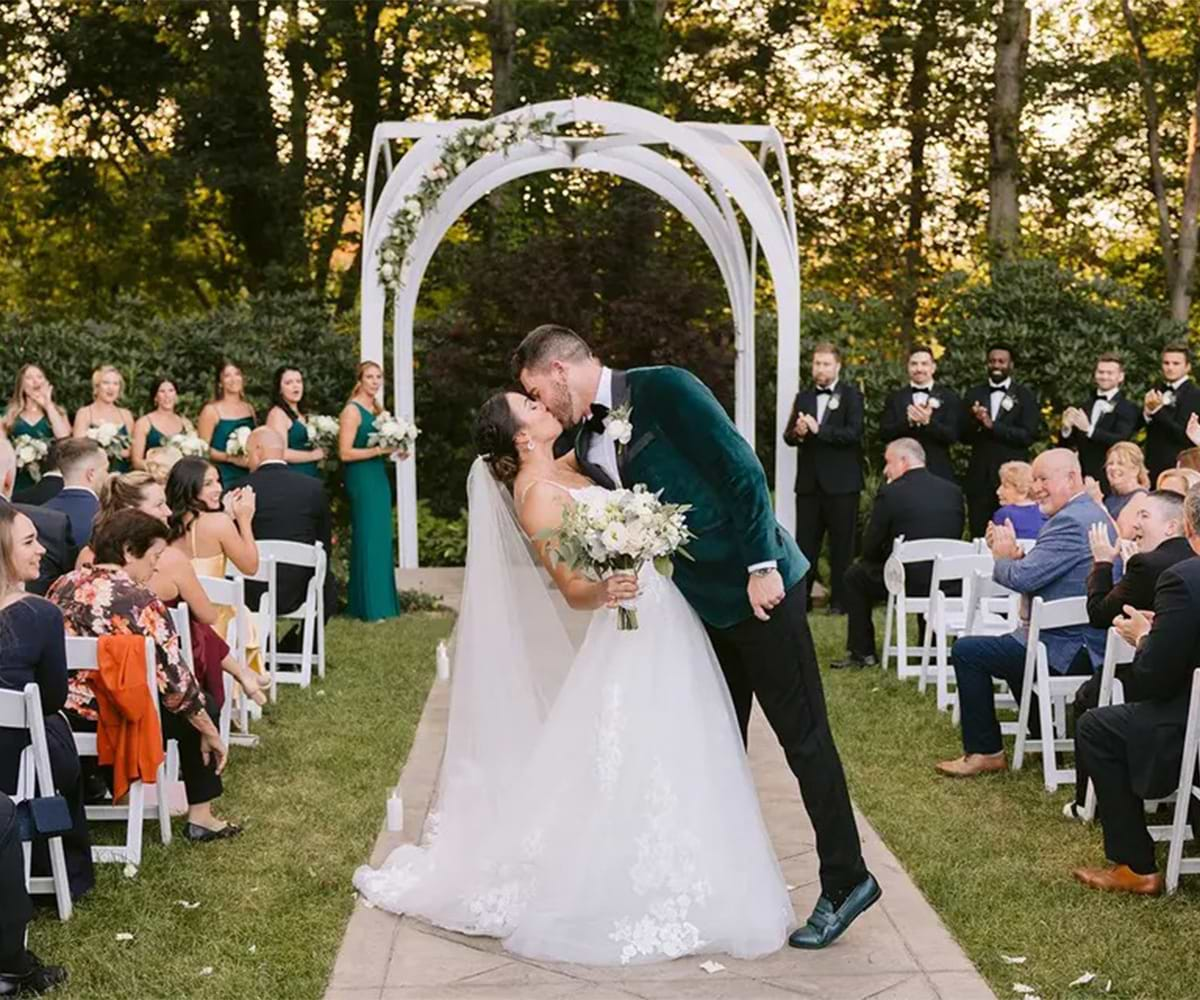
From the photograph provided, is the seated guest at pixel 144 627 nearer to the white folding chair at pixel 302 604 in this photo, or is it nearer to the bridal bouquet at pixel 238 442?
the white folding chair at pixel 302 604

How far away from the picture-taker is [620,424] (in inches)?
180

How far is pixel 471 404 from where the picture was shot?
618 inches

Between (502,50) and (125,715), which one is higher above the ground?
(502,50)

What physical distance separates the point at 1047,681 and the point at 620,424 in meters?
2.91

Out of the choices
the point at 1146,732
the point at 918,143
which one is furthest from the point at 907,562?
the point at 918,143

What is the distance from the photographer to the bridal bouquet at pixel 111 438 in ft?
36.0

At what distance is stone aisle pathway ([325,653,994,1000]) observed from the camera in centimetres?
440

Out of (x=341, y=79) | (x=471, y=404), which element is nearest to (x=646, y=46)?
(x=341, y=79)

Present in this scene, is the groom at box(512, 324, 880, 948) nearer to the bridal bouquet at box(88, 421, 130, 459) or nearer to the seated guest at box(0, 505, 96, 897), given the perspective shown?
the seated guest at box(0, 505, 96, 897)

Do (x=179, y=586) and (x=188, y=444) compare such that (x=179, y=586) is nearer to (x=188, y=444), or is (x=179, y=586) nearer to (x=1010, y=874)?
(x=1010, y=874)

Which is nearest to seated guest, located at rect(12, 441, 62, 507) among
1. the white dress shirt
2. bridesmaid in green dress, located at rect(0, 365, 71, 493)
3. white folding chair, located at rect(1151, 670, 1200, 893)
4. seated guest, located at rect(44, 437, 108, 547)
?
seated guest, located at rect(44, 437, 108, 547)

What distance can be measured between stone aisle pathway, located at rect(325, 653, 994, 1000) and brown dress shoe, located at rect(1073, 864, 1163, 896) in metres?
0.61

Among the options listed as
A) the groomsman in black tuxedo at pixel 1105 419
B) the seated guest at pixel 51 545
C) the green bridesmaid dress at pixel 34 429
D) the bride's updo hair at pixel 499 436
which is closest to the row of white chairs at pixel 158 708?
the seated guest at pixel 51 545

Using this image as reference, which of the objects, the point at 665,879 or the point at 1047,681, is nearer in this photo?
the point at 665,879
